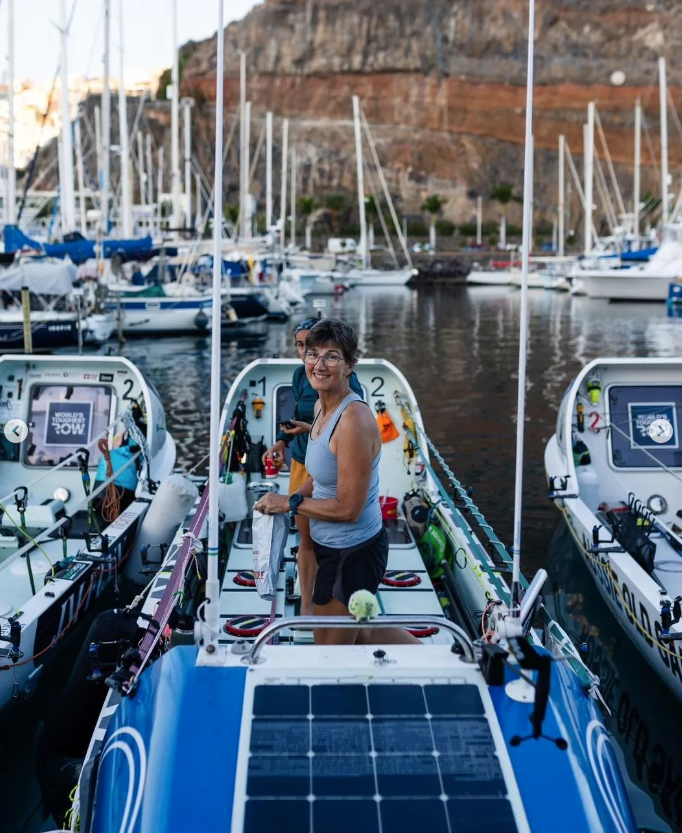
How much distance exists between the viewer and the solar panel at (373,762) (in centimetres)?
347

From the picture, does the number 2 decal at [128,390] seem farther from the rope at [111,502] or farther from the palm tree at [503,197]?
the palm tree at [503,197]

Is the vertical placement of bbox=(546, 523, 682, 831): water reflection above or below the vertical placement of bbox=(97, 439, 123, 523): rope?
below

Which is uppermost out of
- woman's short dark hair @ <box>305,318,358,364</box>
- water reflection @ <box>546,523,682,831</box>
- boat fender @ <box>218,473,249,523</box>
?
woman's short dark hair @ <box>305,318,358,364</box>

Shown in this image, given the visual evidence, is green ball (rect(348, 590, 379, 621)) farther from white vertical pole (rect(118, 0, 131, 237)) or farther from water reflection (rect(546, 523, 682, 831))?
white vertical pole (rect(118, 0, 131, 237))

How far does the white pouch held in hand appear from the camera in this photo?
521cm

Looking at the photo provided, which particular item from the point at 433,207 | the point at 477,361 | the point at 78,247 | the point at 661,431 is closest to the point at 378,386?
the point at 661,431

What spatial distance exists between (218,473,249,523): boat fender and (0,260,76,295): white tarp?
774 inches

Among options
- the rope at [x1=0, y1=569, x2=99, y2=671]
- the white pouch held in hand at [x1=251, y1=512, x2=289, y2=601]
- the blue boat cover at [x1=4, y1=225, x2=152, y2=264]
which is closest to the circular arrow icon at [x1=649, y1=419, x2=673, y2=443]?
the rope at [x1=0, y1=569, x2=99, y2=671]

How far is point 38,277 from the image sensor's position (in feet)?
88.5

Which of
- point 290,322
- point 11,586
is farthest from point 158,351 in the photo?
point 11,586

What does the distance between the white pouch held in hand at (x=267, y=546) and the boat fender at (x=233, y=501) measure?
3638 mm

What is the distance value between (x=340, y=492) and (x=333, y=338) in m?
0.76

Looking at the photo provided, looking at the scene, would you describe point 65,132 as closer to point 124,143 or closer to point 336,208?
point 124,143

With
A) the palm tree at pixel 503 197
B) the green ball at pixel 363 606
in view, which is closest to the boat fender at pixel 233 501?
the green ball at pixel 363 606
